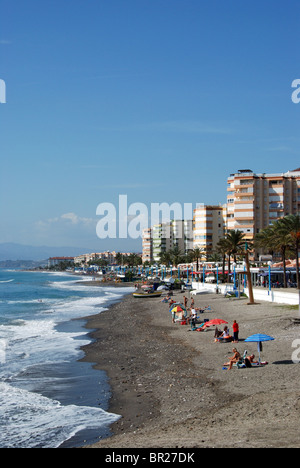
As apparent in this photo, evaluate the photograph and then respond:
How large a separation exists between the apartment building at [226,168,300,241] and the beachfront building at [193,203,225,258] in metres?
18.5

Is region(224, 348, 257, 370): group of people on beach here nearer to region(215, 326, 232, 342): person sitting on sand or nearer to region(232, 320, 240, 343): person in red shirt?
region(232, 320, 240, 343): person in red shirt

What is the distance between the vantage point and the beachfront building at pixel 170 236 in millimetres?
171000

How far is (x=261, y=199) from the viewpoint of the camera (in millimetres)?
94812

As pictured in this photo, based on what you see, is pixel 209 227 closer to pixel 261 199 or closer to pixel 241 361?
pixel 261 199

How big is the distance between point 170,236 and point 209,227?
70.9 m

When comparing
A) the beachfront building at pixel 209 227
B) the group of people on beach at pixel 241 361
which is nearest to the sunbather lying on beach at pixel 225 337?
the group of people on beach at pixel 241 361

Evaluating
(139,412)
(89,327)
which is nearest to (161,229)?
(89,327)

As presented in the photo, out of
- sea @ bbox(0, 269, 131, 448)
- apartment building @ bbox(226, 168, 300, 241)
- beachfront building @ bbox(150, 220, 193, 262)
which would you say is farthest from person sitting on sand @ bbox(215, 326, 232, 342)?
beachfront building @ bbox(150, 220, 193, 262)

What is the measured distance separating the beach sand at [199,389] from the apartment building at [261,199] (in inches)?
2405

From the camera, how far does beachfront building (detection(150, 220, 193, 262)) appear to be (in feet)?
561

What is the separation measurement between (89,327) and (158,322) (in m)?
5.49

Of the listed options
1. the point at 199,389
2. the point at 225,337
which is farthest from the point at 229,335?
the point at 199,389

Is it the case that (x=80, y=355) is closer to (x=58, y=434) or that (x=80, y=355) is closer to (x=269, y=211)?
(x=58, y=434)

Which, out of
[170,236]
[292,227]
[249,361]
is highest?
[170,236]
